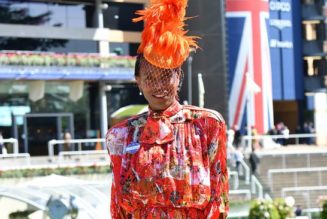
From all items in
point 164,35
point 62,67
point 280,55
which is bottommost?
point 280,55

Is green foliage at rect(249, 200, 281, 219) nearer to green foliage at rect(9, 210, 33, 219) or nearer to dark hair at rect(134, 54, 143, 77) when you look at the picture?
green foliage at rect(9, 210, 33, 219)

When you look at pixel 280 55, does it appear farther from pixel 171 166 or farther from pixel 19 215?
pixel 171 166

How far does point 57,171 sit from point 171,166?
A: 22903 millimetres

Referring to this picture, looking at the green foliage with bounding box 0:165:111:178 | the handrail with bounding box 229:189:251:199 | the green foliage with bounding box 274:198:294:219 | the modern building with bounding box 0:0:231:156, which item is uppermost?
the modern building with bounding box 0:0:231:156

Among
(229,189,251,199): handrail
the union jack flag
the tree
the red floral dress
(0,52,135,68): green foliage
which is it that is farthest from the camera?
the union jack flag

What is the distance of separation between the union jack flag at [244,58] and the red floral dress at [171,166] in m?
38.3

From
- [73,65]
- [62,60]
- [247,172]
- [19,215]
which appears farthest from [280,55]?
[19,215]

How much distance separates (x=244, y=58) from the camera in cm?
4238

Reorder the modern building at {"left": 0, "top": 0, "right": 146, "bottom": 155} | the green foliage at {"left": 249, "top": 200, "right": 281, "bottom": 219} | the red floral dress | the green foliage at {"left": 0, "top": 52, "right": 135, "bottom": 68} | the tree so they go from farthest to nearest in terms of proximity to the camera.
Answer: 1. the tree
2. the modern building at {"left": 0, "top": 0, "right": 146, "bottom": 155}
3. the green foliage at {"left": 0, "top": 52, "right": 135, "bottom": 68}
4. the green foliage at {"left": 249, "top": 200, "right": 281, "bottom": 219}
5. the red floral dress

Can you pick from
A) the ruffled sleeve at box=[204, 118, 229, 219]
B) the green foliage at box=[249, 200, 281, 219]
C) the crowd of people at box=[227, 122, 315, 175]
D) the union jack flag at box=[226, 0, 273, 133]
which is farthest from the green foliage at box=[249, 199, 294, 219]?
the union jack flag at box=[226, 0, 273, 133]

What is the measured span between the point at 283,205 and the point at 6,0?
74.2 feet

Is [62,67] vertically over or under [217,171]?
under

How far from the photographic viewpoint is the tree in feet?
118

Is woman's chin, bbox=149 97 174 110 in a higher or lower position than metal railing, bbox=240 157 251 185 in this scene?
higher
